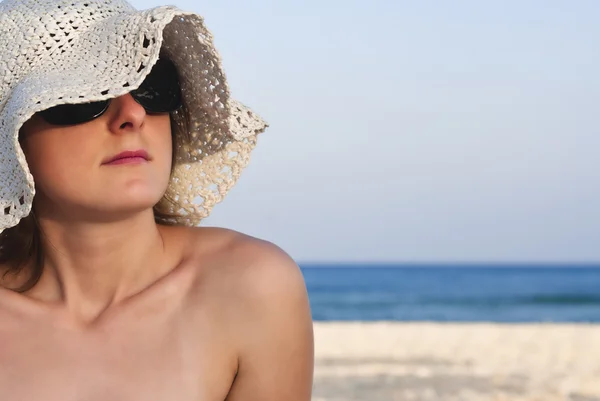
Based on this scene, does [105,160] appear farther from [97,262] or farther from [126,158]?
[97,262]

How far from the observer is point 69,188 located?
236 centimetres

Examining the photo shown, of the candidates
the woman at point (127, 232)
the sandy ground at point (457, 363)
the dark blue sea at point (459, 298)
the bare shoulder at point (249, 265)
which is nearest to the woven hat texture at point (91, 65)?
the woman at point (127, 232)

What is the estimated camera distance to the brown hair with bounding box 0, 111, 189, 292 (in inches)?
108

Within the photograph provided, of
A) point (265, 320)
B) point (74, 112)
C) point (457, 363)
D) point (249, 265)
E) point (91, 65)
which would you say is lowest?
point (457, 363)

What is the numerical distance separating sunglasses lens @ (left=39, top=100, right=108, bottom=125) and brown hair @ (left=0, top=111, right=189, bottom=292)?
18.5 inches

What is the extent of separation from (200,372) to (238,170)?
2.14ft

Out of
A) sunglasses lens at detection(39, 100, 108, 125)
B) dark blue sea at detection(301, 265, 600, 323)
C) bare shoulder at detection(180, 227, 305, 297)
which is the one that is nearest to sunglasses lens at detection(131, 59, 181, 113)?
sunglasses lens at detection(39, 100, 108, 125)

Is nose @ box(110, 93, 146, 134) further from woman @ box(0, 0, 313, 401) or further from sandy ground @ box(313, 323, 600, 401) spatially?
sandy ground @ box(313, 323, 600, 401)

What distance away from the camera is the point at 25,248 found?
2.77 meters

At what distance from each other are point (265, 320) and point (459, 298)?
3460 centimetres

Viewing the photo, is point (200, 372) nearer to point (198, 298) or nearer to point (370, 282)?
point (198, 298)

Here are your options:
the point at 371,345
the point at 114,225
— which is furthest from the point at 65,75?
the point at 371,345

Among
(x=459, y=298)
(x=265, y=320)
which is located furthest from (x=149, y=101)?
(x=459, y=298)

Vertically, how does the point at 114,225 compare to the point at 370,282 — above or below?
above
